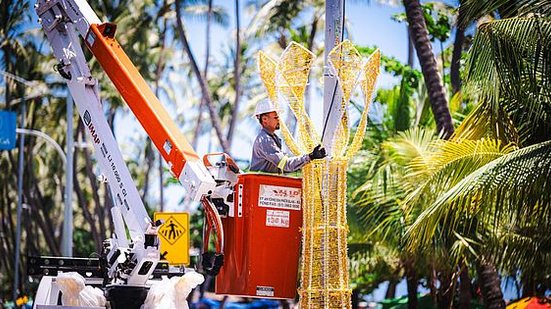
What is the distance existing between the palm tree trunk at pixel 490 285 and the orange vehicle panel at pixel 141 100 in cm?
880

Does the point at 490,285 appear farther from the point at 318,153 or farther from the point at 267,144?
the point at 318,153

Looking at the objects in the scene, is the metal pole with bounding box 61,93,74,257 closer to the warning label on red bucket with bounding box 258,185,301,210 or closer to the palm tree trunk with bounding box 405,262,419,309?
the palm tree trunk with bounding box 405,262,419,309

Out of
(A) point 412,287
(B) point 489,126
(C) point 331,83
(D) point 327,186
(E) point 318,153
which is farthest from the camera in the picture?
(A) point 412,287

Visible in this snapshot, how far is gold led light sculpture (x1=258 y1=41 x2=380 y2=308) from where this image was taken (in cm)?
1335

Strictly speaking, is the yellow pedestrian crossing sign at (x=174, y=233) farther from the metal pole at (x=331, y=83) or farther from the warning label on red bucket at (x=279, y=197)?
the metal pole at (x=331, y=83)

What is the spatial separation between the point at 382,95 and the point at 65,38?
12600mm

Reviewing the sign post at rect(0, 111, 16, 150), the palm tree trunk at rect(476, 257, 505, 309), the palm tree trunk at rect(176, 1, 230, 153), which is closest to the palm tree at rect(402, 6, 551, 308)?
the palm tree trunk at rect(476, 257, 505, 309)

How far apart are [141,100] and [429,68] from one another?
9135 millimetres

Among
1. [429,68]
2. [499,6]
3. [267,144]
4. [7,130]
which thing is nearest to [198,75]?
[7,130]

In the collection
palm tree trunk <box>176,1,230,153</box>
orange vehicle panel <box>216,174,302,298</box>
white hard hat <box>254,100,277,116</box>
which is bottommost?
orange vehicle panel <box>216,174,302,298</box>

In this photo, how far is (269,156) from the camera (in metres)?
14.1

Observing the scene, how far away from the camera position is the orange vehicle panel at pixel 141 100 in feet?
46.0

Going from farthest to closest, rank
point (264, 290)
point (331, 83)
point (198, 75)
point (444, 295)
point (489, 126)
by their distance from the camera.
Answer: point (198, 75) → point (444, 295) → point (489, 126) → point (264, 290) → point (331, 83)

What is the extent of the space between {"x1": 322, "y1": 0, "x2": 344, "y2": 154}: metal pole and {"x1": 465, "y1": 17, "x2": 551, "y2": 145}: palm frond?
11.1ft
